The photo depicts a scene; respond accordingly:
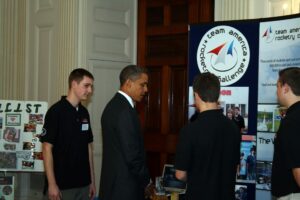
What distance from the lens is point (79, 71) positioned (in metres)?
3.62

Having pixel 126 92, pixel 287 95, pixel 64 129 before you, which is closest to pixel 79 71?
pixel 64 129

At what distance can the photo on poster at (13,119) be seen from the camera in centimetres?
462

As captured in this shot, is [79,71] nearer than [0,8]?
Yes

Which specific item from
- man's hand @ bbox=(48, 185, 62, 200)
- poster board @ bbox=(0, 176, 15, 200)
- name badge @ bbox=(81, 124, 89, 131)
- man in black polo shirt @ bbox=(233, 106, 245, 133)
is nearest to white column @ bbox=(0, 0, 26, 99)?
poster board @ bbox=(0, 176, 15, 200)

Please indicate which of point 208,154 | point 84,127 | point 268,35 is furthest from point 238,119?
point 84,127

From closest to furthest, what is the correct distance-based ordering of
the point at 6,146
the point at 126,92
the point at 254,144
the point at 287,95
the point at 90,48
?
the point at 287,95
the point at 126,92
the point at 254,144
the point at 6,146
the point at 90,48

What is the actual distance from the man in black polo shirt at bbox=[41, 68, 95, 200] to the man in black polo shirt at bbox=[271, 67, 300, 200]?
1.55 m

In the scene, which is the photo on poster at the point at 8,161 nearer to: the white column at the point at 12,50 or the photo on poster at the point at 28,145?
the photo on poster at the point at 28,145

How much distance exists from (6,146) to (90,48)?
1303 millimetres

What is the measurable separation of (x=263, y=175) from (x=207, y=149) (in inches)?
37.2

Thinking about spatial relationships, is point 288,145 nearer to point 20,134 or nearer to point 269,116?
point 269,116

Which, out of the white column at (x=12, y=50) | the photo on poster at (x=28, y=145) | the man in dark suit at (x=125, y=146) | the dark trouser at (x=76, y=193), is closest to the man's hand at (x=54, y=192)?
the dark trouser at (x=76, y=193)

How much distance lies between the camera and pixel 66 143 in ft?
11.5

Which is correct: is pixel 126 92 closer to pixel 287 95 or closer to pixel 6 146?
pixel 287 95
